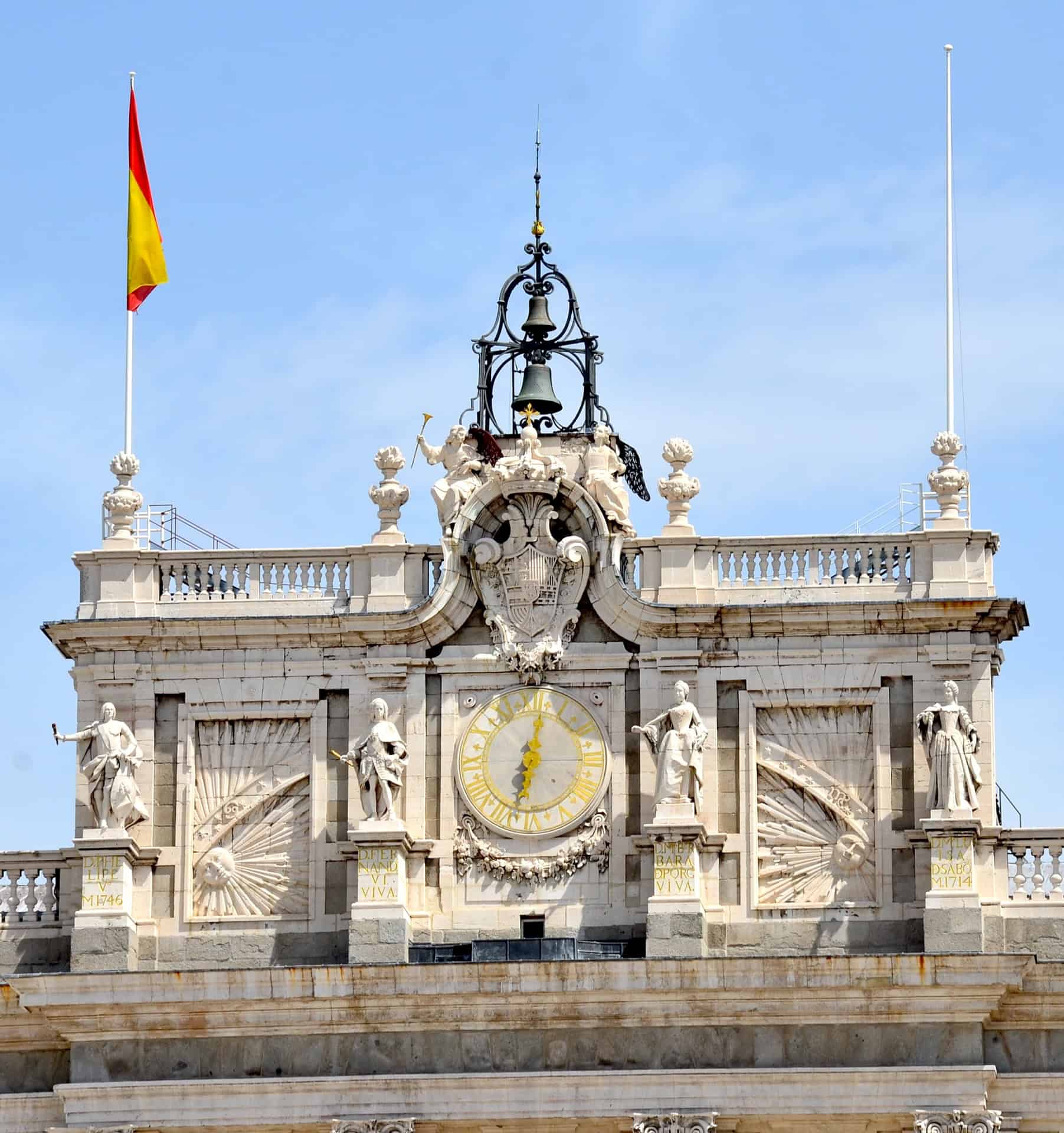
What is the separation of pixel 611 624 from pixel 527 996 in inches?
171

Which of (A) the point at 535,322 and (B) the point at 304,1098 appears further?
(A) the point at 535,322

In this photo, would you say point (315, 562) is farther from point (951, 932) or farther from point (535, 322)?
point (951, 932)

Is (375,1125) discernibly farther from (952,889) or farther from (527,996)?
(952,889)

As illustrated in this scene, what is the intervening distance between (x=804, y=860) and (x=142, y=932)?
7.15 metres

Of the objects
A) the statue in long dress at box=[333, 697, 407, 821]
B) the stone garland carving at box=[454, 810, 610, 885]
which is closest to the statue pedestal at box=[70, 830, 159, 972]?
the statue in long dress at box=[333, 697, 407, 821]

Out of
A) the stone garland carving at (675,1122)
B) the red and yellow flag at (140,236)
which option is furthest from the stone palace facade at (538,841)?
the red and yellow flag at (140,236)

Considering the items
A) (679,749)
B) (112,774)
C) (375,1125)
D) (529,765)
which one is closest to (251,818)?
(112,774)

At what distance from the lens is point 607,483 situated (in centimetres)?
4588

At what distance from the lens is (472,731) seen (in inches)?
1795

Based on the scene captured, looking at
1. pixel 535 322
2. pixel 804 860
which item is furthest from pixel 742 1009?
pixel 535 322

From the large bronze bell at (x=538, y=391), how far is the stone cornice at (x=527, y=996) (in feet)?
24.0

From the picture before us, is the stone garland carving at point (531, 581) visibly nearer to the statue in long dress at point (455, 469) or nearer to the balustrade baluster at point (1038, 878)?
the statue in long dress at point (455, 469)

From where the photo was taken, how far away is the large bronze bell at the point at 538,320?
48.2 meters

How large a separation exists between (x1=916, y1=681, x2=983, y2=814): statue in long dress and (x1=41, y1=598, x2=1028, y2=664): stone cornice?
1.01m
